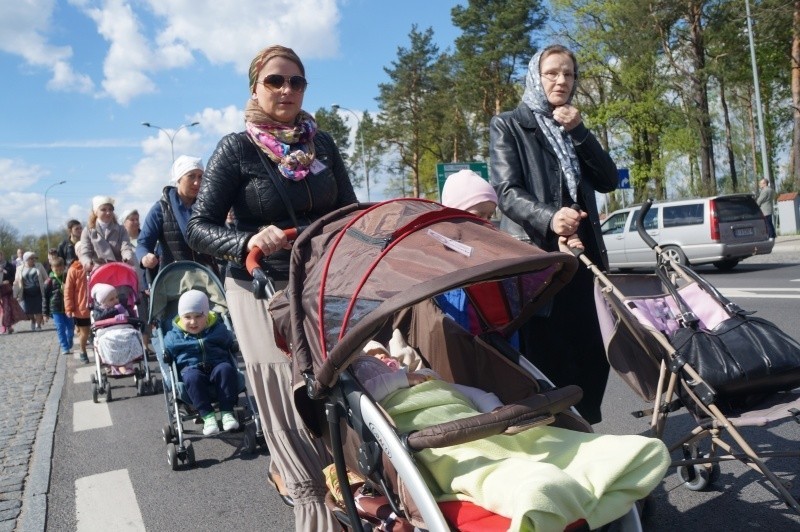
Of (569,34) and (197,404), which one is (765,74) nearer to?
(569,34)

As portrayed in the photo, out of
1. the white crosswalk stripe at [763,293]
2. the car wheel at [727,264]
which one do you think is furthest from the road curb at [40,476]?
the car wheel at [727,264]

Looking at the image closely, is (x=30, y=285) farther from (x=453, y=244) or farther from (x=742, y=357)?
(x=742, y=357)

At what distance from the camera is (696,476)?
12.5 feet

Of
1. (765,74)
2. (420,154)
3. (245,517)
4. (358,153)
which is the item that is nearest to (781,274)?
(245,517)

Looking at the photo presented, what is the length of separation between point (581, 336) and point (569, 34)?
3845 cm

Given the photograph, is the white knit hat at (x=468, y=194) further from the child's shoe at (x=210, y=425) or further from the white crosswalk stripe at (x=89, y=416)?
the white crosswalk stripe at (x=89, y=416)

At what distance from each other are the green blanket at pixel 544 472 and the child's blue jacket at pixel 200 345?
3272 mm

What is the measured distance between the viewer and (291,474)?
3037 millimetres

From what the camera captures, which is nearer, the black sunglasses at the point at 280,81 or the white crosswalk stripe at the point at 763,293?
the black sunglasses at the point at 280,81

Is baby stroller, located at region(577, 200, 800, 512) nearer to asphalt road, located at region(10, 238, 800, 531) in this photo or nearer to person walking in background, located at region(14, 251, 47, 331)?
asphalt road, located at region(10, 238, 800, 531)

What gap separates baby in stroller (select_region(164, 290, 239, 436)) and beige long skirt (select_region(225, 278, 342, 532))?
6.74 feet

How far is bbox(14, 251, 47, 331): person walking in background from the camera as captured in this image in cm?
1644

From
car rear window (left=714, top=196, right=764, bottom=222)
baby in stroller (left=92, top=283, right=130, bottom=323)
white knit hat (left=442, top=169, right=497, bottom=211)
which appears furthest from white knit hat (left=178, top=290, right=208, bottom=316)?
car rear window (left=714, top=196, right=764, bottom=222)

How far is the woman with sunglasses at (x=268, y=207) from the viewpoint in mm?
3117
